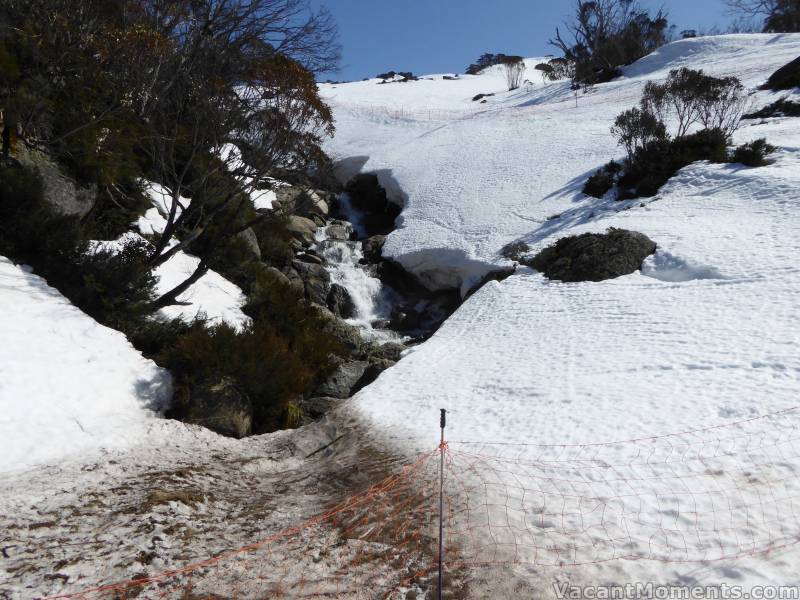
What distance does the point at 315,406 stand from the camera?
841cm

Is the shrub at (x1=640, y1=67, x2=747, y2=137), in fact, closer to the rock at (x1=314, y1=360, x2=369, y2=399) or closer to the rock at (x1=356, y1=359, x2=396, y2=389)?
the rock at (x1=356, y1=359, x2=396, y2=389)

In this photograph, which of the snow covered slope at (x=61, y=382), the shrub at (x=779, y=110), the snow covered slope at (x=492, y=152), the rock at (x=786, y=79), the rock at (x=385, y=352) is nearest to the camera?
the snow covered slope at (x=61, y=382)

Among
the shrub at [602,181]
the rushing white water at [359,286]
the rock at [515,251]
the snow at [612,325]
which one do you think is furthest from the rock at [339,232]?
the shrub at [602,181]

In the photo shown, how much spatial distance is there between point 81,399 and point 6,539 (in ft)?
7.81

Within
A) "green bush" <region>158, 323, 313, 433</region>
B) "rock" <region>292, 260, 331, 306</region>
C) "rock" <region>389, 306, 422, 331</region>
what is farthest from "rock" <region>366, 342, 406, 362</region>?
"green bush" <region>158, 323, 313, 433</region>

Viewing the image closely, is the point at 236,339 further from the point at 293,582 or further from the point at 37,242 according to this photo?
the point at 293,582

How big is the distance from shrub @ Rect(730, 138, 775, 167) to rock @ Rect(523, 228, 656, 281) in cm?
529

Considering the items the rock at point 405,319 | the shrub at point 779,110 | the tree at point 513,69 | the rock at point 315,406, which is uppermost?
the tree at point 513,69

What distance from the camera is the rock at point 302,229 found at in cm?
1641

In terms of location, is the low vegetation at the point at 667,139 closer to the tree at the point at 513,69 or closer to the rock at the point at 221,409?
the rock at the point at 221,409

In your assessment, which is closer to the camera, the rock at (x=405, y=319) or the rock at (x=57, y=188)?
the rock at (x=57, y=188)

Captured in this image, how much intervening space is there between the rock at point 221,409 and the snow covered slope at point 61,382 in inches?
18.3

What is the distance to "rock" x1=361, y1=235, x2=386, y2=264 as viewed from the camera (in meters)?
16.3

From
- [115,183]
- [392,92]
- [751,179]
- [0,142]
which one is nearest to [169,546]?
[0,142]
